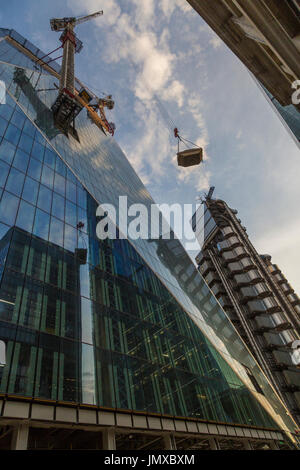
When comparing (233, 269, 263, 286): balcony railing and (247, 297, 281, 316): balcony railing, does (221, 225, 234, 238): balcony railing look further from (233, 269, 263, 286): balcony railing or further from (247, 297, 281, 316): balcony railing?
(247, 297, 281, 316): balcony railing

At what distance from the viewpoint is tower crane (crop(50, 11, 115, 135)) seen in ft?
119

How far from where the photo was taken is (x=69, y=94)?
37.6 metres

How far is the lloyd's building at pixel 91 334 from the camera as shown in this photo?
14258mm

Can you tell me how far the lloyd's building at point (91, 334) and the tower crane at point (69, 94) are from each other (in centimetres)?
253

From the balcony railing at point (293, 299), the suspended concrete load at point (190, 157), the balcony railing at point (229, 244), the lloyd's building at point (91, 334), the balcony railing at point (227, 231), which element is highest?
the balcony railing at point (227, 231)

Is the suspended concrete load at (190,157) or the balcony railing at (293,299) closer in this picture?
the suspended concrete load at (190,157)

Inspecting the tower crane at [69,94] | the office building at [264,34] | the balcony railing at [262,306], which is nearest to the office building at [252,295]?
the balcony railing at [262,306]

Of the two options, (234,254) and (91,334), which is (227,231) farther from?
(91,334)

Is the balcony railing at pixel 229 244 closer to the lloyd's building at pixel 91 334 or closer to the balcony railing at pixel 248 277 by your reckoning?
the balcony railing at pixel 248 277

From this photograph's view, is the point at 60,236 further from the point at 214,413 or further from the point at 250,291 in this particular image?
the point at 250,291

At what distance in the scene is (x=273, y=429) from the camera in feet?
86.2

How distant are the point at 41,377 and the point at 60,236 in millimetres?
10147

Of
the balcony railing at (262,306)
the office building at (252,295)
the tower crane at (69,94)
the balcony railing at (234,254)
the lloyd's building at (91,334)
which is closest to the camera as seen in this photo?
the lloyd's building at (91,334)

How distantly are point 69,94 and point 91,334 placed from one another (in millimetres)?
32649
